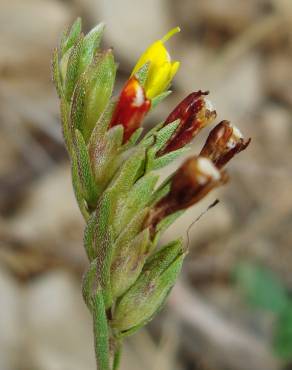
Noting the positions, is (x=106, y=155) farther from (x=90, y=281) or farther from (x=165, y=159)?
(x=90, y=281)

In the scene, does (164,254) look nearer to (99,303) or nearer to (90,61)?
(99,303)

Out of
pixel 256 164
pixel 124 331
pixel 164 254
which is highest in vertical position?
pixel 164 254

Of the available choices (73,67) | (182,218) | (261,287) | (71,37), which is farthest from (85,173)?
(182,218)

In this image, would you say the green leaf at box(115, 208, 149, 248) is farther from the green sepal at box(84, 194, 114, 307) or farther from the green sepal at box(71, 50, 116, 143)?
the green sepal at box(71, 50, 116, 143)

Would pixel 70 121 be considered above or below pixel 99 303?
above

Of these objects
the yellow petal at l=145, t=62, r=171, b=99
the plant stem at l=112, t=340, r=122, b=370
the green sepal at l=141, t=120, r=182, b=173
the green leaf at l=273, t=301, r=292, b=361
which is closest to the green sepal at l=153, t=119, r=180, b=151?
the green sepal at l=141, t=120, r=182, b=173

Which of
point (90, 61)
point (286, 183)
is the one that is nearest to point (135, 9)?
point (286, 183)

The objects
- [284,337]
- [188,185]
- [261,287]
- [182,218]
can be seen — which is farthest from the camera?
[182,218]
